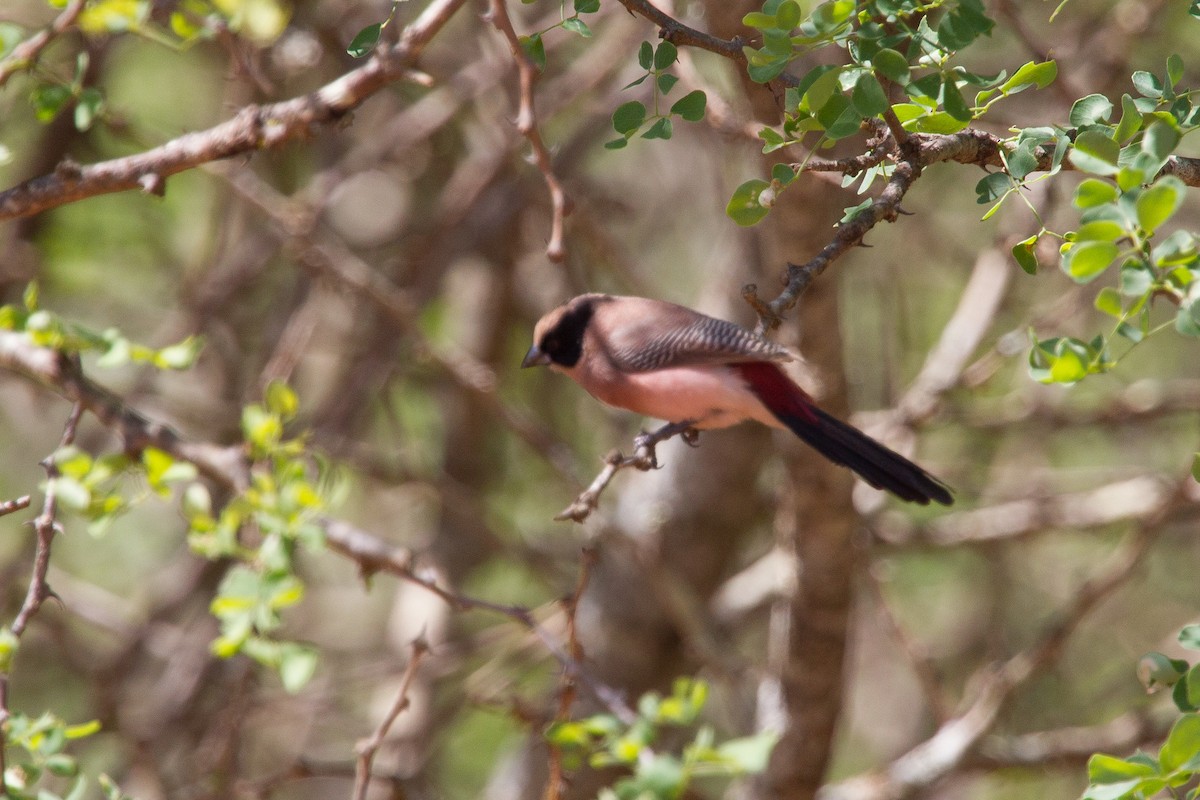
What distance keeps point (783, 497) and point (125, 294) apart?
4341mm

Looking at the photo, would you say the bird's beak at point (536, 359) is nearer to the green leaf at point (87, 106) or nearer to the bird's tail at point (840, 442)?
the bird's tail at point (840, 442)

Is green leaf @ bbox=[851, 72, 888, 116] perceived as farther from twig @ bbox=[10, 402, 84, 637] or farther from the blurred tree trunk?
twig @ bbox=[10, 402, 84, 637]

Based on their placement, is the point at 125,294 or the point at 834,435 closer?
the point at 834,435

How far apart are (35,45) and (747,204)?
1581 millimetres

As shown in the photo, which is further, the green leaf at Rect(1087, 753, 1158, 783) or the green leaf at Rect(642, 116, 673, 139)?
the green leaf at Rect(642, 116, 673, 139)

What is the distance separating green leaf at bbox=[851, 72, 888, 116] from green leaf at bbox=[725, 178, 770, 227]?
0.92 feet

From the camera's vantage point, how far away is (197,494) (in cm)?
280

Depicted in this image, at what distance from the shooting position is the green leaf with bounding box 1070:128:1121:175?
1725 millimetres

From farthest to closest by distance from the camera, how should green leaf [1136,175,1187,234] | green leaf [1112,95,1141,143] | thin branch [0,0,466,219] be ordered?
1. thin branch [0,0,466,219]
2. green leaf [1112,95,1141,143]
3. green leaf [1136,175,1187,234]

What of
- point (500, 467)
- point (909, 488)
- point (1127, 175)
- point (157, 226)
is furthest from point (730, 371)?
point (157, 226)

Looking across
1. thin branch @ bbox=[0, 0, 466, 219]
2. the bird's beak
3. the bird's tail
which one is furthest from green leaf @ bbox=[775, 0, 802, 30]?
the bird's beak

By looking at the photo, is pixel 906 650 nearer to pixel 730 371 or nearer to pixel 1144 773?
pixel 730 371

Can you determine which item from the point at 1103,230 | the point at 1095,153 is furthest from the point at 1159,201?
the point at 1095,153

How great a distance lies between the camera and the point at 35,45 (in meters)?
2.63
